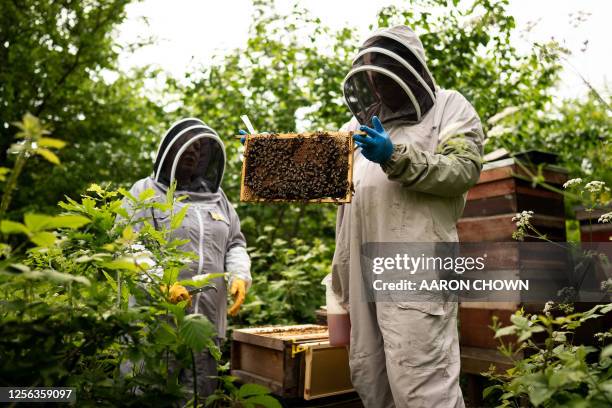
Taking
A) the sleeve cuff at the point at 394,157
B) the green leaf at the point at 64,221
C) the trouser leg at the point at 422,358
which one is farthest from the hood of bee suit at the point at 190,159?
the green leaf at the point at 64,221

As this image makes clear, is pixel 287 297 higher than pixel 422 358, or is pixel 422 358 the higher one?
pixel 287 297

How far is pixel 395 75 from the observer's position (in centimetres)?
252

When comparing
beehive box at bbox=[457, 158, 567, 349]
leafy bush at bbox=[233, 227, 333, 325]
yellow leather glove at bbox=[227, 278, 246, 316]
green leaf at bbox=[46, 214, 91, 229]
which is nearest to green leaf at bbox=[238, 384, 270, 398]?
green leaf at bbox=[46, 214, 91, 229]

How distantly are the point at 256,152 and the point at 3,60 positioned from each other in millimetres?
5368

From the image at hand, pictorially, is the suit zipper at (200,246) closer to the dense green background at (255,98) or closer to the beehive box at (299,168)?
the beehive box at (299,168)

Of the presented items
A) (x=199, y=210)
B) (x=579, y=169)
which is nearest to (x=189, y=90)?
(x=199, y=210)

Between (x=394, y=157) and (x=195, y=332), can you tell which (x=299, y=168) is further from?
(x=195, y=332)

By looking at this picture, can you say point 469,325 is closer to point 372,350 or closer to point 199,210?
point 372,350

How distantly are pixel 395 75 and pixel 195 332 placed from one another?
1.79 metres

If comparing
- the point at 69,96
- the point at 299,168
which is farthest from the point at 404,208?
the point at 69,96

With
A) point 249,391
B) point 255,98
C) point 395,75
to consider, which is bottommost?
point 249,391

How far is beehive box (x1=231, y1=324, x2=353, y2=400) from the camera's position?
3076mm

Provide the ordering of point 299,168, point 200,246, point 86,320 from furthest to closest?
1. point 200,246
2. point 299,168
3. point 86,320

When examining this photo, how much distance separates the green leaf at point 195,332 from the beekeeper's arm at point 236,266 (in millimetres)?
2016
